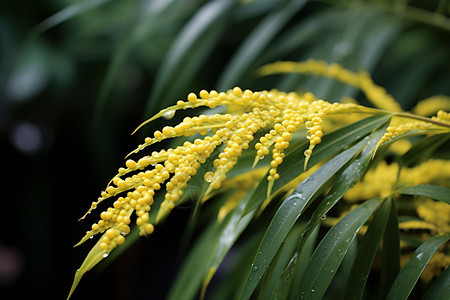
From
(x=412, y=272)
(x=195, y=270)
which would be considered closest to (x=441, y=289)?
(x=412, y=272)

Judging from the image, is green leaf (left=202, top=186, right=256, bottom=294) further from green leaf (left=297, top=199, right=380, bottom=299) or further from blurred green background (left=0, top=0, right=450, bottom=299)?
blurred green background (left=0, top=0, right=450, bottom=299)

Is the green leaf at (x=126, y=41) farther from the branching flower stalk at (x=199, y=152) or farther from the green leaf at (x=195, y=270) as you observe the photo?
the branching flower stalk at (x=199, y=152)

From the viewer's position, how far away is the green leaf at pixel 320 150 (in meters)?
0.35

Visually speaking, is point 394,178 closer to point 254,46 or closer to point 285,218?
point 285,218

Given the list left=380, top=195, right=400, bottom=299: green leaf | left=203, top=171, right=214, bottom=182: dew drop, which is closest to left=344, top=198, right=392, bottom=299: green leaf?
→ left=380, top=195, right=400, bottom=299: green leaf

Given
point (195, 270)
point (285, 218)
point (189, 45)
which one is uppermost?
point (189, 45)

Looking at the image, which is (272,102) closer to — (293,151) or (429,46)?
(293,151)

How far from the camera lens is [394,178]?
1.43 ft

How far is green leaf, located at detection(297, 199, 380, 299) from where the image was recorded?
31 centimetres

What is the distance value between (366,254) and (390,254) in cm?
3

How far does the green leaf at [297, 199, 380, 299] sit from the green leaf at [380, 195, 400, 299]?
33mm

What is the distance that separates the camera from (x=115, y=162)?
3.93 ft

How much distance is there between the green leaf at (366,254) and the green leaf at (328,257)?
0.02 meters

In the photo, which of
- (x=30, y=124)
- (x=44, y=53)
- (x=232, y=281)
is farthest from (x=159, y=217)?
(x=30, y=124)
